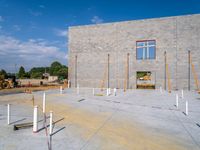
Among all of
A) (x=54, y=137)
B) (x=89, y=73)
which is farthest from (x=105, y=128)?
(x=89, y=73)

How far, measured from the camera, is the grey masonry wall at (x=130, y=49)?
22.6 meters

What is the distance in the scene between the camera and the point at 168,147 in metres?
4.76

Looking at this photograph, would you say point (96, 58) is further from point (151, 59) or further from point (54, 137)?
point (54, 137)

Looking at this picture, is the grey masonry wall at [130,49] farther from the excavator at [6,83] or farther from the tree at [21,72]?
the tree at [21,72]

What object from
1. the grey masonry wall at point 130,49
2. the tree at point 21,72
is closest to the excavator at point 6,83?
the grey masonry wall at point 130,49

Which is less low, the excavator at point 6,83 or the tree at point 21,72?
the tree at point 21,72

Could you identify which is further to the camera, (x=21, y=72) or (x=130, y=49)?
(x=21, y=72)

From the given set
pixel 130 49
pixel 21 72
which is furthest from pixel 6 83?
pixel 21 72

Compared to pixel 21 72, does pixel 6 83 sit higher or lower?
lower

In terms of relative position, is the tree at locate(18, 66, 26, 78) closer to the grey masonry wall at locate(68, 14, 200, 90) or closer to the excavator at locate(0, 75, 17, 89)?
the excavator at locate(0, 75, 17, 89)

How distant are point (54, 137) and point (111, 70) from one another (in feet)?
68.9

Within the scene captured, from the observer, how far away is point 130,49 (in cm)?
2502

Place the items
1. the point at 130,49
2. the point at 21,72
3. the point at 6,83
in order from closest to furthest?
the point at 130,49 → the point at 6,83 → the point at 21,72

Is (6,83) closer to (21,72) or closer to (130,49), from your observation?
(130,49)
